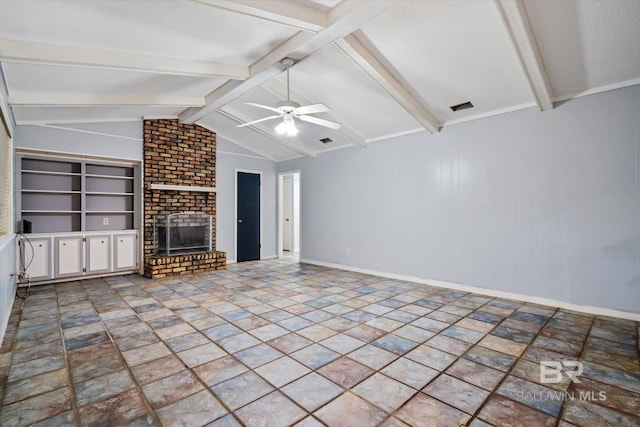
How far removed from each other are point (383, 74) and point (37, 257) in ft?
18.6

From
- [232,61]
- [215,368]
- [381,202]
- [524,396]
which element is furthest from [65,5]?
[381,202]

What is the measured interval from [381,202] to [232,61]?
11.0ft

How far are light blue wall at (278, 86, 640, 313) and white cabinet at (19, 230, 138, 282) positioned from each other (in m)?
4.29

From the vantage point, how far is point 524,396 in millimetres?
1954

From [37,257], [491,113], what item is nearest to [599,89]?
[491,113]

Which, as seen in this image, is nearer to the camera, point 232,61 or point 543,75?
point 543,75

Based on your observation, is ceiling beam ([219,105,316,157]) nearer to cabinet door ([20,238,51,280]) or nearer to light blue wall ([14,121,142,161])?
light blue wall ([14,121,142,161])

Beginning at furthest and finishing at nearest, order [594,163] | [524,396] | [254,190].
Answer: [254,190] < [594,163] < [524,396]

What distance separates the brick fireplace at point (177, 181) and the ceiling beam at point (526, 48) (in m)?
5.46

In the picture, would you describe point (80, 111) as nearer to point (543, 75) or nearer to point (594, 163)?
point (543, 75)

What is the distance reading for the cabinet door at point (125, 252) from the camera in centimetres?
546

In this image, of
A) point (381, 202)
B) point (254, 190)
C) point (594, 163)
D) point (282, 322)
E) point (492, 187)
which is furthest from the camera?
point (254, 190)

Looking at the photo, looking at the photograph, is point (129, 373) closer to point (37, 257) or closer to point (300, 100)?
point (37, 257)

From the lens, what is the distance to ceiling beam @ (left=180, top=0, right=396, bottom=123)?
2.55m
